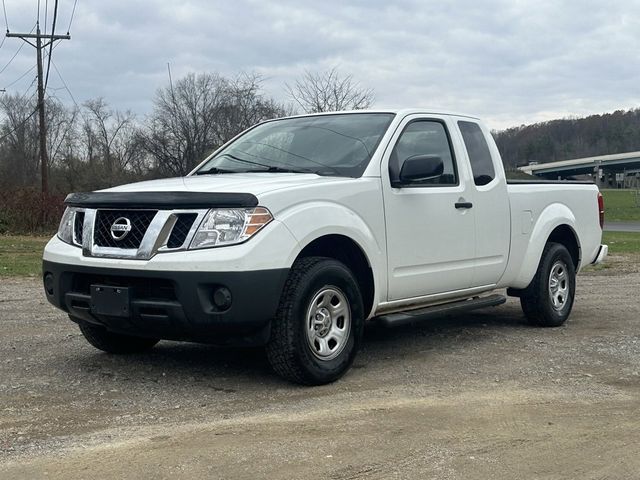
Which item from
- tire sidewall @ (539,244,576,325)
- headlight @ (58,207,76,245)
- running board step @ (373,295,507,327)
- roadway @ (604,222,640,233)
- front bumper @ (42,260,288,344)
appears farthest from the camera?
roadway @ (604,222,640,233)

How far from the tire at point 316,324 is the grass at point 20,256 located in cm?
893

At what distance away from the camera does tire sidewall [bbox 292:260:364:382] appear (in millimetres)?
4902

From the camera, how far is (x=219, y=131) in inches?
1581

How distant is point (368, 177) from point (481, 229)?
149 cm

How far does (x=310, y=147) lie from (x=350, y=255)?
1049 mm

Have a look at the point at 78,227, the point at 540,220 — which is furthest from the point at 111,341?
the point at 540,220

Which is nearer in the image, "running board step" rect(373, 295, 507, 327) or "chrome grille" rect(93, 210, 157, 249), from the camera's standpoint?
"chrome grille" rect(93, 210, 157, 249)

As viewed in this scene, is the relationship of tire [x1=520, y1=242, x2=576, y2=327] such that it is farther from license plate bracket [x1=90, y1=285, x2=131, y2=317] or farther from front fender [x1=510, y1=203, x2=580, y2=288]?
license plate bracket [x1=90, y1=285, x2=131, y2=317]

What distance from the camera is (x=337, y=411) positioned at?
4531 mm

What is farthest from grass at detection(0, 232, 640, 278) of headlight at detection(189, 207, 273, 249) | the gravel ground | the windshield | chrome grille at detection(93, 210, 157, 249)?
headlight at detection(189, 207, 273, 249)

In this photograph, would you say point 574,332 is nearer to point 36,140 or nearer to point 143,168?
point 143,168

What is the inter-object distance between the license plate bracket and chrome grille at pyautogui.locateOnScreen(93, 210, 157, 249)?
0.28 meters

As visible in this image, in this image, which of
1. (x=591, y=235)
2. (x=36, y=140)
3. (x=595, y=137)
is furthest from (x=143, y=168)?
(x=595, y=137)

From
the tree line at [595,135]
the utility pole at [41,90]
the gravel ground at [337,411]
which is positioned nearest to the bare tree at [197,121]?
the utility pole at [41,90]
